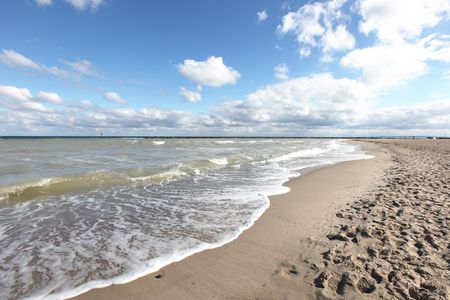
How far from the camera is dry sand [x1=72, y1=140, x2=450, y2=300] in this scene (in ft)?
11.4

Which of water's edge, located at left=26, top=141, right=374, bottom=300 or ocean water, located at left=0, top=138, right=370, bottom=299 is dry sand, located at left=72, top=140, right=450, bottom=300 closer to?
water's edge, located at left=26, top=141, right=374, bottom=300

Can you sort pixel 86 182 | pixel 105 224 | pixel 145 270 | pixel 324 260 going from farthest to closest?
pixel 86 182 → pixel 105 224 → pixel 324 260 → pixel 145 270

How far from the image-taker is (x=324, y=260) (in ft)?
13.9

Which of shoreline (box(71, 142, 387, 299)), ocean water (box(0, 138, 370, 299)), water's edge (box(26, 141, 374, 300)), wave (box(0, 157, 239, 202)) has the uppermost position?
shoreline (box(71, 142, 387, 299))

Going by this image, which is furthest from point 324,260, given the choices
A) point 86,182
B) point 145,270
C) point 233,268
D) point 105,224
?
point 86,182

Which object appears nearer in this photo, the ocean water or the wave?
the ocean water

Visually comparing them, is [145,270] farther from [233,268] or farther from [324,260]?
[324,260]

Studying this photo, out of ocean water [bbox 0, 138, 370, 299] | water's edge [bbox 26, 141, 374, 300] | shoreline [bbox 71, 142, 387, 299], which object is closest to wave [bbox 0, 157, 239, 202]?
ocean water [bbox 0, 138, 370, 299]

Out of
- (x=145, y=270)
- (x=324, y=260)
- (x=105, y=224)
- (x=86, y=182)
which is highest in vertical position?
(x=324, y=260)

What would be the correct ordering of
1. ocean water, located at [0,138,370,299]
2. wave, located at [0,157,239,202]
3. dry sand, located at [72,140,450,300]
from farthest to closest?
wave, located at [0,157,239,202] < ocean water, located at [0,138,370,299] < dry sand, located at [72,140,450,300]

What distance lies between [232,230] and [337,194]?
16.4 feet

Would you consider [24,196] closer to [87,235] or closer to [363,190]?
[87,235]

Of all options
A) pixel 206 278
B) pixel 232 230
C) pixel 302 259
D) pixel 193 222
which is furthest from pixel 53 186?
pixel 302 259

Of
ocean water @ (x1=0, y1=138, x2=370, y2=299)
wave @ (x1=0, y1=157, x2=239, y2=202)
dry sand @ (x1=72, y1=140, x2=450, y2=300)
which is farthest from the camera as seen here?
wave @ (x1=0, y1=157, x2=239, y2=202)
